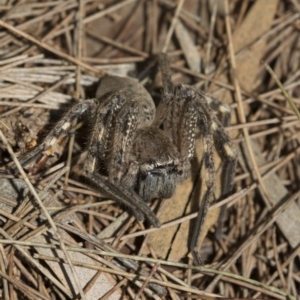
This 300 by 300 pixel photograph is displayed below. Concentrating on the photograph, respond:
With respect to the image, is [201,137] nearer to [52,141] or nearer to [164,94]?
[164,94]

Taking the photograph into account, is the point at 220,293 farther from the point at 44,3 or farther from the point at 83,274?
the point at 44,3

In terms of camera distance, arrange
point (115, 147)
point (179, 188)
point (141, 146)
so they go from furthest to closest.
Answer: point (179, 188)
point (141, 146)
point (115, 147)

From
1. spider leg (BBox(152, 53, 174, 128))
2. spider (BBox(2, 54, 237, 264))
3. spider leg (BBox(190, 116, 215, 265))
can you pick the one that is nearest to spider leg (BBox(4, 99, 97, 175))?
spider (BBox(2, 54, 237, 264))

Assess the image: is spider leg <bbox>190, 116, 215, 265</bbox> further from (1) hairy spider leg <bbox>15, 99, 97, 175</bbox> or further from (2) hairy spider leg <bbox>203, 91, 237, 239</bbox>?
(1) hairy spider leg <bbox>15, 99, 97, 175</bbox>

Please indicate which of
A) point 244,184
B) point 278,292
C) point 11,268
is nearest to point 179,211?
point 244,184

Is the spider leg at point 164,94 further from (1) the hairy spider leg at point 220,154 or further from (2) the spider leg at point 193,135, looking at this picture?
(1) the hairy spider leg at point 220,154

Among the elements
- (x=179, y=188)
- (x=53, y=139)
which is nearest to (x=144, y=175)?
(x=179, y=188)
